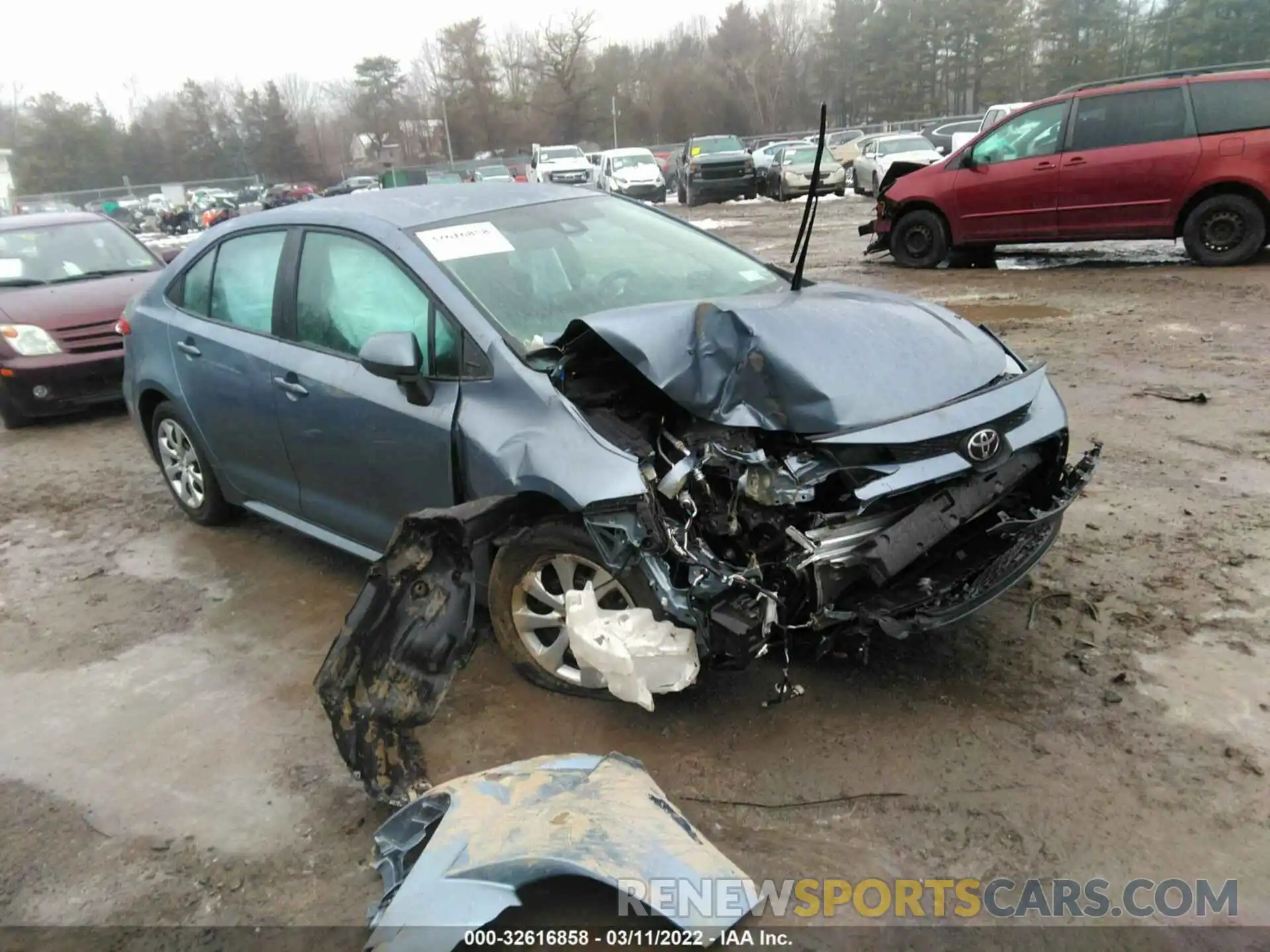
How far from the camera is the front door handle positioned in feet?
13.0

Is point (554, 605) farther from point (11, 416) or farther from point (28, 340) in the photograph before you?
point (11, 416)

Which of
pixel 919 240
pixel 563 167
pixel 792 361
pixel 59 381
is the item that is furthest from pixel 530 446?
pixel 563 167

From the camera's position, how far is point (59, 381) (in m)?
7.51

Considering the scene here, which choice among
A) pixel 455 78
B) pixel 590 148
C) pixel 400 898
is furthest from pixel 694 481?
pixel 455 78

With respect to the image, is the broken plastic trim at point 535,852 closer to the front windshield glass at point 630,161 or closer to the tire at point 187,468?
the tire at point 187,468

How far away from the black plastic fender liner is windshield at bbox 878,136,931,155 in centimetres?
2188

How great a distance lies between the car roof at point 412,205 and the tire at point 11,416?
14.4 feet

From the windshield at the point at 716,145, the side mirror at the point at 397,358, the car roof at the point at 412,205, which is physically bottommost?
the side mirror at the point at 397,358

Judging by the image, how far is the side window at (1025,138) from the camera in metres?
10.2

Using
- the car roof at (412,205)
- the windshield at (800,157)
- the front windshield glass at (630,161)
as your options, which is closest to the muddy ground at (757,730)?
the car roof at (412,205)

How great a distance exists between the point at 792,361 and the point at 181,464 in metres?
3.77

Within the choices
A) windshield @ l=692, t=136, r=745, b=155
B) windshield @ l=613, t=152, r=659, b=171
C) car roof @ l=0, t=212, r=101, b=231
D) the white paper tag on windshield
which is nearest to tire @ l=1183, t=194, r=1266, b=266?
the white paper tag on windshield

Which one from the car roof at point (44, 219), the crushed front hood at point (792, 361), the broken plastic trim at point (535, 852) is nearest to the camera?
the broken plastic trim at point (535, 852)

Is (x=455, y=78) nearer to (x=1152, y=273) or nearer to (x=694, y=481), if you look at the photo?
(x=1152, y=273)
